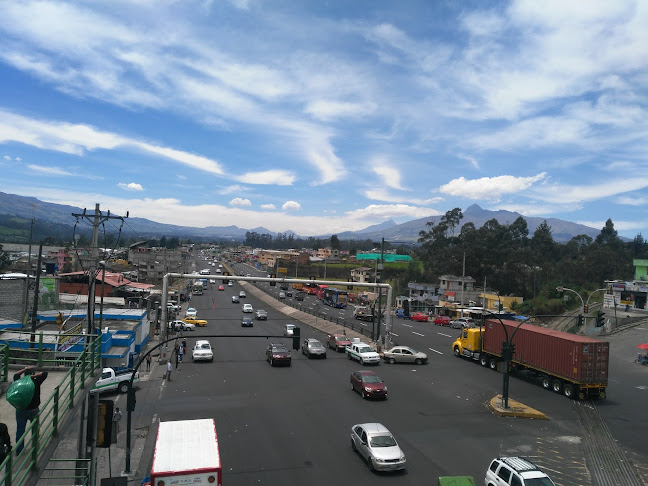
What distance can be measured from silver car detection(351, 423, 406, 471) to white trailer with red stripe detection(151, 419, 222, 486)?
541 cm

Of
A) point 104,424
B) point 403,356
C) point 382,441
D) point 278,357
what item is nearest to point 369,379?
point 382,441

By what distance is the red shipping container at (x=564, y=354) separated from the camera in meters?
23.7

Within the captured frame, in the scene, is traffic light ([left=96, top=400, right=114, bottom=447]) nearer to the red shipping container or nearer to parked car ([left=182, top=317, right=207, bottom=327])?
the red shipping container

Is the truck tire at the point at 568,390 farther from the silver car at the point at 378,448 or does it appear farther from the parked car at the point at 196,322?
the parked car at the point at 196,322

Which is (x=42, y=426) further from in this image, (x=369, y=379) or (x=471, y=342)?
(x=471, y=342)

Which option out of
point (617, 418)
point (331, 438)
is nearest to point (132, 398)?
point (331, 438)

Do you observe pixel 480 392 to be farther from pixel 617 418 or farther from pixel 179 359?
pixel 179 359

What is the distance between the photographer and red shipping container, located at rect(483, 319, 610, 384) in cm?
2369

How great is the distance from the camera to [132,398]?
15078 mm

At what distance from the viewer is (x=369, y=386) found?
22.6 meters

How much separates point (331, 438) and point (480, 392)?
11.7 meters

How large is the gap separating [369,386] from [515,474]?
11.1 meters

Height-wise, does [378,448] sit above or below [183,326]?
above

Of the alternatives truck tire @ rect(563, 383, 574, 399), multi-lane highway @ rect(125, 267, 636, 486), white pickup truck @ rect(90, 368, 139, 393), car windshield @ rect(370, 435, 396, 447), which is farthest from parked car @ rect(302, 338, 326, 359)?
car windshield @ rect(370, 435, 396, 447)
